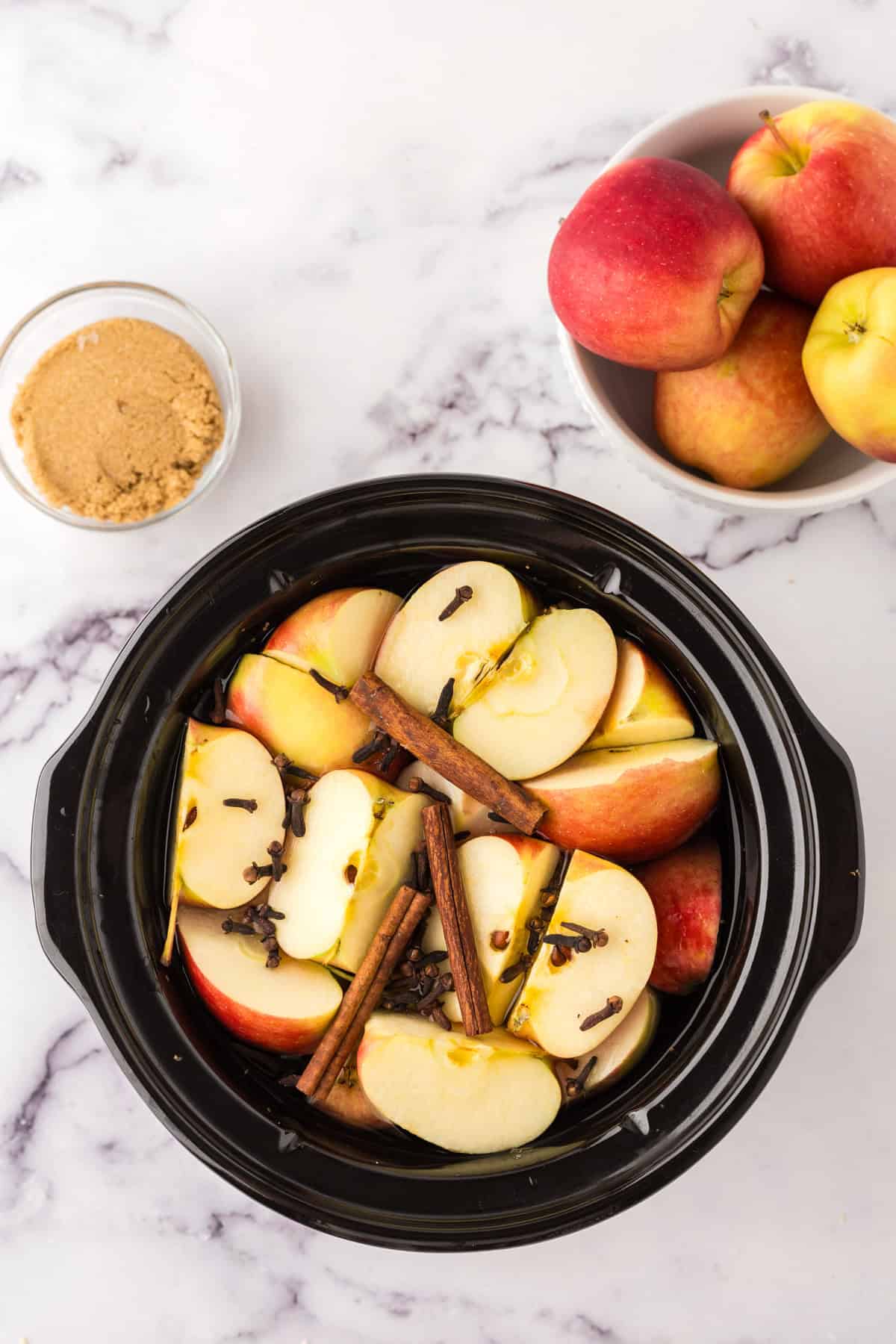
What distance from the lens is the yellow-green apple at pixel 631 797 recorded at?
0.76 metres

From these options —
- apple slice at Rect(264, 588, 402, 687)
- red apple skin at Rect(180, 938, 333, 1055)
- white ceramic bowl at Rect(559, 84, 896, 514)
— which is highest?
white ceramic bowl at Rect(559, 84, 896, 514)

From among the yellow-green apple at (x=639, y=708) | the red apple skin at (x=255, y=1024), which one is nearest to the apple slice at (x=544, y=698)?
the yellow-green apple at (x=639, y=708)

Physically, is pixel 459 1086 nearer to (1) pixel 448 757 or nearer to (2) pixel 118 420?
(1) pixel 448 757

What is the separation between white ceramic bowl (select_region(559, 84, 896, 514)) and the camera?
0.80 m

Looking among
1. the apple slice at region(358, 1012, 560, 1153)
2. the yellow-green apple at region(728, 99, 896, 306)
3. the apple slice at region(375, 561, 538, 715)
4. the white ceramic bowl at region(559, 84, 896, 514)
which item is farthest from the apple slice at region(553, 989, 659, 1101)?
the yellow-green apple at region(728, 99, 896, 306)

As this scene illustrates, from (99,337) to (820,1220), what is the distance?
0.95 metres

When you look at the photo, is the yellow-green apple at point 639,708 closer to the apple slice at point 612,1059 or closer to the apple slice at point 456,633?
the apple slice at point 456,633

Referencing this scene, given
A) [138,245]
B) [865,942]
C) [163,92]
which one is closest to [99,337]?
[138,245]

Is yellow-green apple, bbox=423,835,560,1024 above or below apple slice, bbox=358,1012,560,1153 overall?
above

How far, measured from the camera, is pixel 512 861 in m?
0.77

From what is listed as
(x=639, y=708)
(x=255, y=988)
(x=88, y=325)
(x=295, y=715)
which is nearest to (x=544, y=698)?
(x=639, y=708)

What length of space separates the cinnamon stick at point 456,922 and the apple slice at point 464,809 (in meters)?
0.02

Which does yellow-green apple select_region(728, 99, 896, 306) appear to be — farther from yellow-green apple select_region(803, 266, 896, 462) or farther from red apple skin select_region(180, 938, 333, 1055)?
red apple skin select_region(180, 938, 333, 1055)

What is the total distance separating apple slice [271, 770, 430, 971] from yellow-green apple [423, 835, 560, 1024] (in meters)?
0.05
